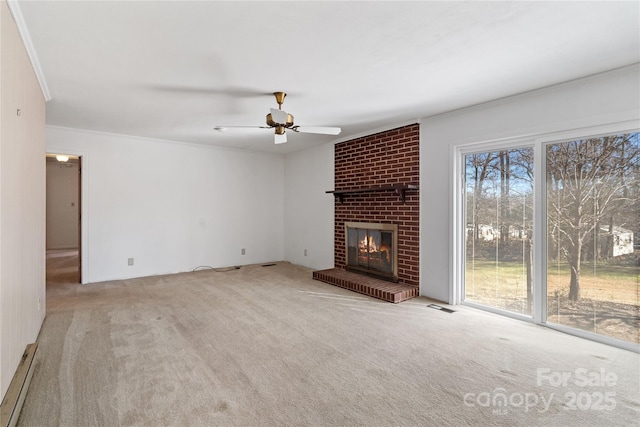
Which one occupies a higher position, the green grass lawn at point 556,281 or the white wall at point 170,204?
the white wall at point 170,204

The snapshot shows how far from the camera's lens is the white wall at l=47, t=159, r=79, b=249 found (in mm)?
8695

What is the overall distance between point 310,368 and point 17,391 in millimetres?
1827

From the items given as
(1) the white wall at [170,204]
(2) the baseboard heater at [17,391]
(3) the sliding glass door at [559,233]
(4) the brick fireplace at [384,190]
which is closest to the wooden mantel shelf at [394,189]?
(4) the brick fireplace at [384,190]

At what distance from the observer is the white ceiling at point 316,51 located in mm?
1886

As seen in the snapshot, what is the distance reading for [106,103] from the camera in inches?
140

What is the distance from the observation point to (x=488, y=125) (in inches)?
139

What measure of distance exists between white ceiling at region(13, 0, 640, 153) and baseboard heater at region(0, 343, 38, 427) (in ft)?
7.57

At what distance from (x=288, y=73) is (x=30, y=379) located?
9.78ft

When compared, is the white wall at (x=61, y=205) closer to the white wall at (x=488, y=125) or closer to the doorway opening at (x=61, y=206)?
the doorway opening at (x=61, y=206)

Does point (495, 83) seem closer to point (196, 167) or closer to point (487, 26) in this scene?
point (487, 26)

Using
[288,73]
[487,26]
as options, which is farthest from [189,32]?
[487,26]

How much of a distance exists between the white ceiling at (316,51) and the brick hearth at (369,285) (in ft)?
7.59

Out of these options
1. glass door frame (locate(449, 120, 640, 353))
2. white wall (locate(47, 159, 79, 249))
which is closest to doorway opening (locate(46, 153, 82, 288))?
white wall (locate(47, 159, 79, 249))

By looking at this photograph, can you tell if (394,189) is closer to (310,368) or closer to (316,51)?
(316,51)
